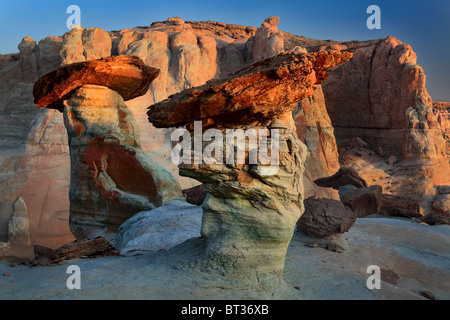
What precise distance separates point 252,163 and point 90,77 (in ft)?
15.0

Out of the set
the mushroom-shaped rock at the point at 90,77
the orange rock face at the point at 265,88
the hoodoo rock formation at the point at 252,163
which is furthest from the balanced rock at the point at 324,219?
the mushroom-shaped rock at the point at 90,77

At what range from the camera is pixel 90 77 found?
20.6 ft

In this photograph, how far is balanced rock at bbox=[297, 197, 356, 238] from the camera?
4867mm

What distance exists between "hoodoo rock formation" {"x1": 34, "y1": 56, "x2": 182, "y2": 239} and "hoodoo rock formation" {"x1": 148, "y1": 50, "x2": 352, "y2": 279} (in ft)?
11.8

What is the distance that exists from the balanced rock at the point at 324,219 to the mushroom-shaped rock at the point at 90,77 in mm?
4198

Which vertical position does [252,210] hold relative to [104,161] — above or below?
below

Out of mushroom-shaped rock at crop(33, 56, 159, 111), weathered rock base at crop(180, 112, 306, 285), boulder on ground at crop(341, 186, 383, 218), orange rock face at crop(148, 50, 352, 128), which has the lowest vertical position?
boulder on ground at crop(341, 186, 383, 218)

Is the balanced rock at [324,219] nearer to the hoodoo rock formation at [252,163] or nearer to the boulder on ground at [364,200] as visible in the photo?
the hoodoo rock formation at [252,163]

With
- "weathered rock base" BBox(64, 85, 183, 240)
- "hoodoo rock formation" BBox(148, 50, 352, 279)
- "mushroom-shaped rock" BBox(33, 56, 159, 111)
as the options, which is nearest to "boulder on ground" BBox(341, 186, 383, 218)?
"weathered rock base" BBox(64, 85, 183, 240)

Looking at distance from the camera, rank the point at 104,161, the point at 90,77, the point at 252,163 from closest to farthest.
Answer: the point at 252,163, the point at 90,77, the point at 104,161

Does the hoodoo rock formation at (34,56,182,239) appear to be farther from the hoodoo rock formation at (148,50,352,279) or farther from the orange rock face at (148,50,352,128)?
the orange rock face at (148,50,352,128)

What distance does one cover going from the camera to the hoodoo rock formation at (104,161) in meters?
6.52

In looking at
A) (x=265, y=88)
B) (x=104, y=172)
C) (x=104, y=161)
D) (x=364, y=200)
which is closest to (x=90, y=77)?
(x=104, y=161)

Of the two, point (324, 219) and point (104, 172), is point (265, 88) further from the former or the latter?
point (104, 172)
